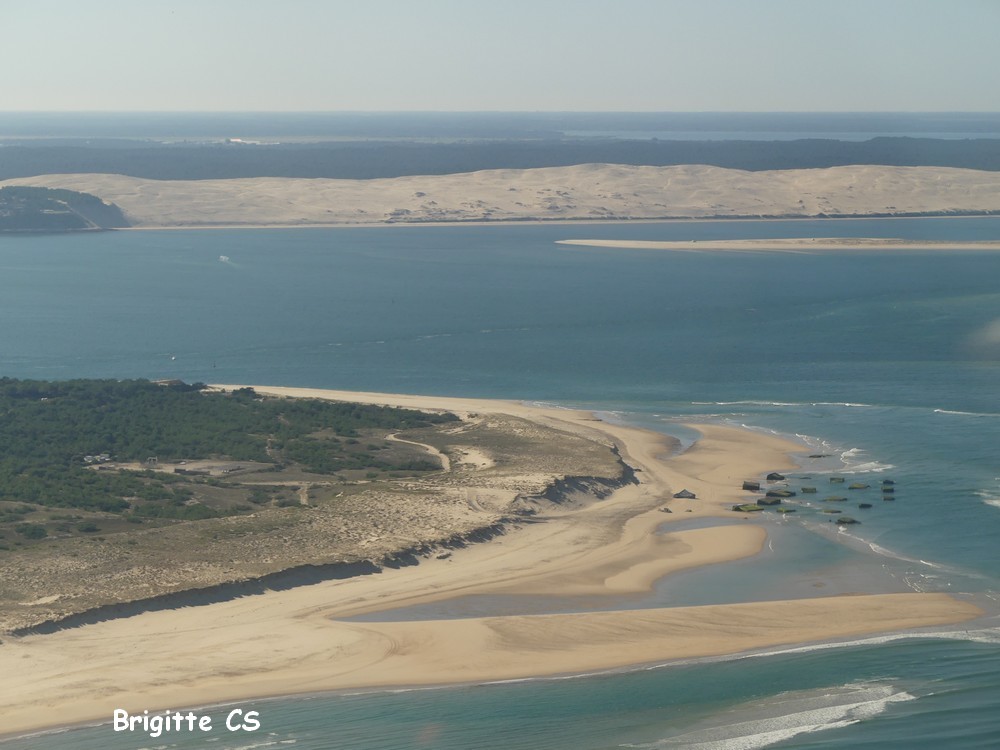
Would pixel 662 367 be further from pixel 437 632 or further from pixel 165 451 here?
pixel 437 632

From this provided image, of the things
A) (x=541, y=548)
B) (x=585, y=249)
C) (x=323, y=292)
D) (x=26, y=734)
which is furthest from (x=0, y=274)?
(x=26, y=734)

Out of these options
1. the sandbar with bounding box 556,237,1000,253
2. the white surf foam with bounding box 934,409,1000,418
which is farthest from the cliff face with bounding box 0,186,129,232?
the white surf foam with bounding box 934,409,1000,418

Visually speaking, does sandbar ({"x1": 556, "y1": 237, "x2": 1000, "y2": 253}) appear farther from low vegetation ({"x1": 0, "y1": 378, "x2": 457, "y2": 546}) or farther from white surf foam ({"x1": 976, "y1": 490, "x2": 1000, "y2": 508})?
white surf foam ({"x1": 976, "y1": 490, "x2": 1000, "y2": 508})

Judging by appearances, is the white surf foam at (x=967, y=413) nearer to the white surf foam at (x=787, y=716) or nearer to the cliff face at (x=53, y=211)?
the white surf foam at (x=787, y=716)

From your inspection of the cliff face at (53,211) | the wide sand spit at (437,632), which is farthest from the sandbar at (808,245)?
the wide sand spit at (437,632)

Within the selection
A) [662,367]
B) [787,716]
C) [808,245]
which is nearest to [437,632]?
[787,716]
